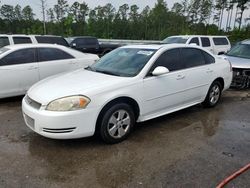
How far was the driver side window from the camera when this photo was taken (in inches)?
186

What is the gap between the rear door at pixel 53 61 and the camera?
6.78m

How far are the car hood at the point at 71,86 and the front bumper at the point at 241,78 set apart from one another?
504 cm

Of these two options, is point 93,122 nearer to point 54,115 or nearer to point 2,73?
point 54,115

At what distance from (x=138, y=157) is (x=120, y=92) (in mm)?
1002

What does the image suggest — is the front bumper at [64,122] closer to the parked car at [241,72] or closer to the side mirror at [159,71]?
the side mirror at [159,71]

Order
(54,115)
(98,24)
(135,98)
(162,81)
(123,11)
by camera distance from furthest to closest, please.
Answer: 1. (123,11)
2. (98,24)
3. (162,81)
4. (135,98)
5. (54,115)

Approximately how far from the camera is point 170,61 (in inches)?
195

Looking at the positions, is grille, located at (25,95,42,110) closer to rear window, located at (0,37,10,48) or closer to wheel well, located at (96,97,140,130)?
wheel well, located at (96,97,140,130)

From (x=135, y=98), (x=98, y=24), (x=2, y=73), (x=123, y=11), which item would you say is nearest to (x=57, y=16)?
(x=98, y=24)

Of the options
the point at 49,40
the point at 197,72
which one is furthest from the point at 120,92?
the point at 49,40

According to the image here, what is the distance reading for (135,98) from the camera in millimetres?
4227

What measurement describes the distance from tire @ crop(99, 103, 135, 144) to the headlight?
40cm

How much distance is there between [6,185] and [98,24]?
41.3 m

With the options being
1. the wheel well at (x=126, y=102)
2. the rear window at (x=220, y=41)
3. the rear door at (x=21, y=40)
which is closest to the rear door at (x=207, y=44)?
the rear window at (x=220, y=41)
